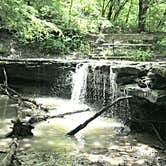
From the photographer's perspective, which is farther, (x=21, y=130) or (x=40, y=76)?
(x=40, y=76)

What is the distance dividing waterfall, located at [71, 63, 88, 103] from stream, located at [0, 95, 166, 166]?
2.66 metres

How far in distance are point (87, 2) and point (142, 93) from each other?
27.3 feet

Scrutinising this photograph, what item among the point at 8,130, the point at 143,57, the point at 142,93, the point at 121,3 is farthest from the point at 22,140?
the point at 121,3

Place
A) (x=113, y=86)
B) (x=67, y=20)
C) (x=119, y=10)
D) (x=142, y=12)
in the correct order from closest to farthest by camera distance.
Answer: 1. (x=113, y=86)
2. (x=67, y=20)
3. (x=142, y=12)
4. (x=119, y=10)

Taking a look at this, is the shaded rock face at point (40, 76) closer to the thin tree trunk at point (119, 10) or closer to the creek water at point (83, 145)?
the creek water at point (83, 145)

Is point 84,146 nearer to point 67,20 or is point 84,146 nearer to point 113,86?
point 113,86

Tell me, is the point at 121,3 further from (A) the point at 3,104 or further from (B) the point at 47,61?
(A) the point at 3,104

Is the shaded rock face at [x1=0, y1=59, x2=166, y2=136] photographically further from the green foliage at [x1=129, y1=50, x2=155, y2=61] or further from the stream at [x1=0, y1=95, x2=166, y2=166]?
the green foliage at [x1=129, y1=50, x2=155, y2=61]

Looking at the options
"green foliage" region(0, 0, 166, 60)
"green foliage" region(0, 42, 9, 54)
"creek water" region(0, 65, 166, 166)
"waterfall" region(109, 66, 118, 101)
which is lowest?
"creek water" region(0, 65, 166, 166)

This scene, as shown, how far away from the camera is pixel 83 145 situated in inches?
345

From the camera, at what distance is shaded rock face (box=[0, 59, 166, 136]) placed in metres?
9.70

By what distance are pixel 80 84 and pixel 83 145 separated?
5773mm

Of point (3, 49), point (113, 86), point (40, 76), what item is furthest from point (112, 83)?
point (3, 49)

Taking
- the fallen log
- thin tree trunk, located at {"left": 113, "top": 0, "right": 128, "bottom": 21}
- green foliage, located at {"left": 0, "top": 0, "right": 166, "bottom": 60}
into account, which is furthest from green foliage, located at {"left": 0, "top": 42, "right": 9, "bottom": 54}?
the fallen log
